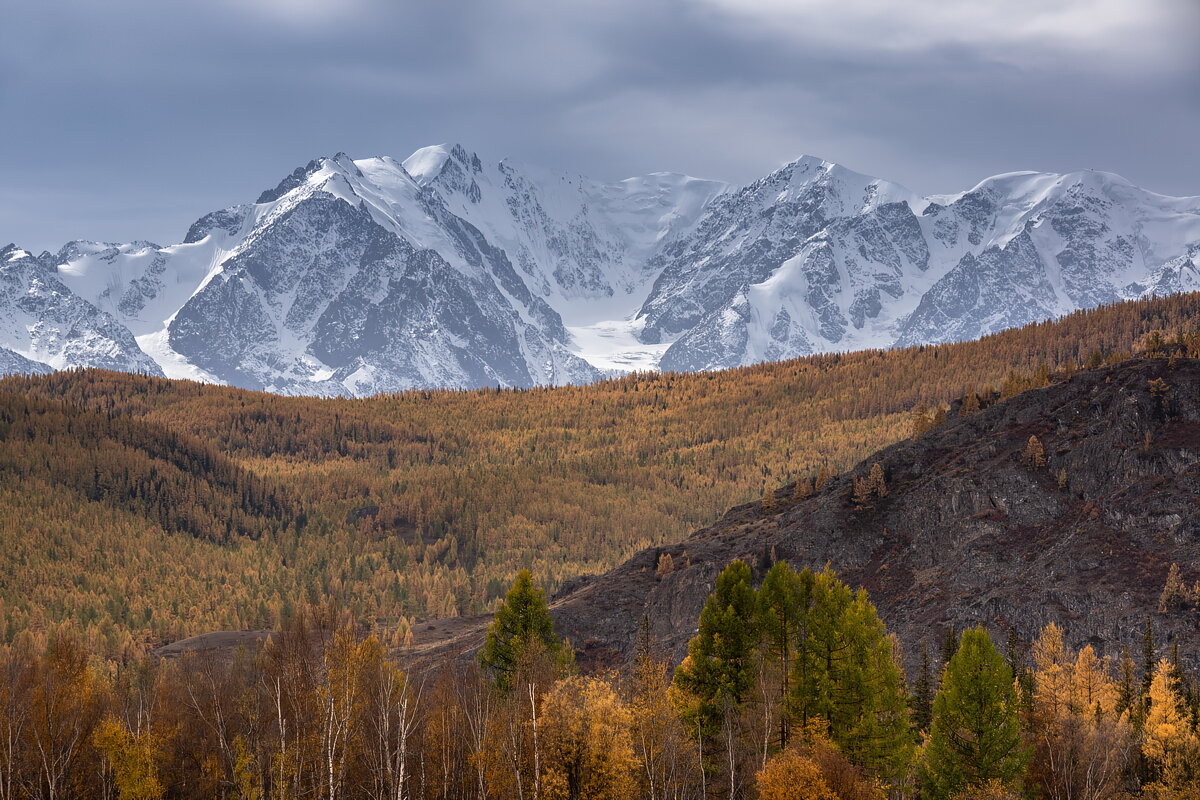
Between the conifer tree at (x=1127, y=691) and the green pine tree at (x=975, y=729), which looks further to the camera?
the conifer tree at (x=1127, y=691)

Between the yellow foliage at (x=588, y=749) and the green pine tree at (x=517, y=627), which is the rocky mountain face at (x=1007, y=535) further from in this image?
the yellow foliage at (x=588, y=749)

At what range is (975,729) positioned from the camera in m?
78.1

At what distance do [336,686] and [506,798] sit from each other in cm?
1527

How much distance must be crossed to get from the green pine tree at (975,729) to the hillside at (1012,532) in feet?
133

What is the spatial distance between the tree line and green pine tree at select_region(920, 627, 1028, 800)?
0.42 feet

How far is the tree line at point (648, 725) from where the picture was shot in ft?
249

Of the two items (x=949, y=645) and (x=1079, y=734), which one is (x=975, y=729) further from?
(x=949, y=645)

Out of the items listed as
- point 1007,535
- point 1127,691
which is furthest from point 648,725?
point 1007,535

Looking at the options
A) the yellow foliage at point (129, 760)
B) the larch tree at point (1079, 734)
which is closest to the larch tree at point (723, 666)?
the larch tree at point (1079, 734)

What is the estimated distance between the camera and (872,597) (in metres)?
141

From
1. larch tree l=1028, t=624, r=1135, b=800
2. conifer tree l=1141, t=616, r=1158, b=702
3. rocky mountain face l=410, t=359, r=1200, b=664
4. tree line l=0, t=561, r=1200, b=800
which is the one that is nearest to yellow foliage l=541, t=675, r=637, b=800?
tree line l=0, t=561, r=1200, b=800

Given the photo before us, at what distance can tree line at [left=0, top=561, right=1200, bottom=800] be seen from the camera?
249ft

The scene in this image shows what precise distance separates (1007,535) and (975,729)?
6494cm

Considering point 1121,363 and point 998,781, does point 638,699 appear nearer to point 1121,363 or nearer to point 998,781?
point 998,781
